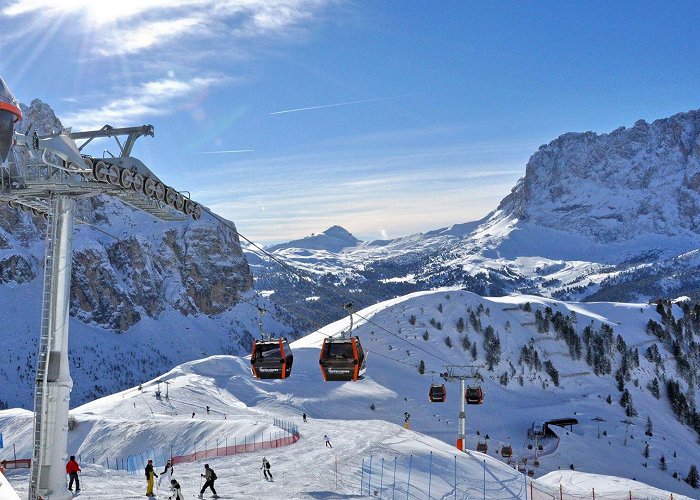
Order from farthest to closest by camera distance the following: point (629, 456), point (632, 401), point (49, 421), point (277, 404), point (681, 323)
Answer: point (681, 323) → point (632, 401) → point (629, 456) → point (277, 404) → point (49, 421)

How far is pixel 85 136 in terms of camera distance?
68.8ft

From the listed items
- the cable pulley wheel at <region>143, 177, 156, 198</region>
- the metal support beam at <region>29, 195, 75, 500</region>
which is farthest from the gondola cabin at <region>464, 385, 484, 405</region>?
the metal support beam at <region>29, 195, 75, 500</region>

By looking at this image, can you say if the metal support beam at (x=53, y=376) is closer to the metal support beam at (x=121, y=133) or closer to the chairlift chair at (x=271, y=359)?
the metal support beam at (x=121, y=133)

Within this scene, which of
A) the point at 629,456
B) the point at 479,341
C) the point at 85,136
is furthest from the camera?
the point at 479,341

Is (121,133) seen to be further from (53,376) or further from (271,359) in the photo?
(271,359)

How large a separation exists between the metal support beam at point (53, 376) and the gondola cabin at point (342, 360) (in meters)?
13.1

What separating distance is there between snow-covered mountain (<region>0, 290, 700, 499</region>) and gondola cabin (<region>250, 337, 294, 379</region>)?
590 cm

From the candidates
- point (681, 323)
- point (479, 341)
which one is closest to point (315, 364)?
point (479, 341)

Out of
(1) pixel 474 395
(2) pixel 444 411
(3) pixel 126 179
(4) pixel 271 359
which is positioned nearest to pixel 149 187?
(3) pixel 126 179

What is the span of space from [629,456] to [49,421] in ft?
278

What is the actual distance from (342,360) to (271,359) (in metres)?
4.10

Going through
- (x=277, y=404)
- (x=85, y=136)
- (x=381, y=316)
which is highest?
(x=85, y=136)

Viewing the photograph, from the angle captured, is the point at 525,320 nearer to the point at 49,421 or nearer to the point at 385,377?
the point at 385,377

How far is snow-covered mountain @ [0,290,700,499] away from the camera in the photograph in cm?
4012
